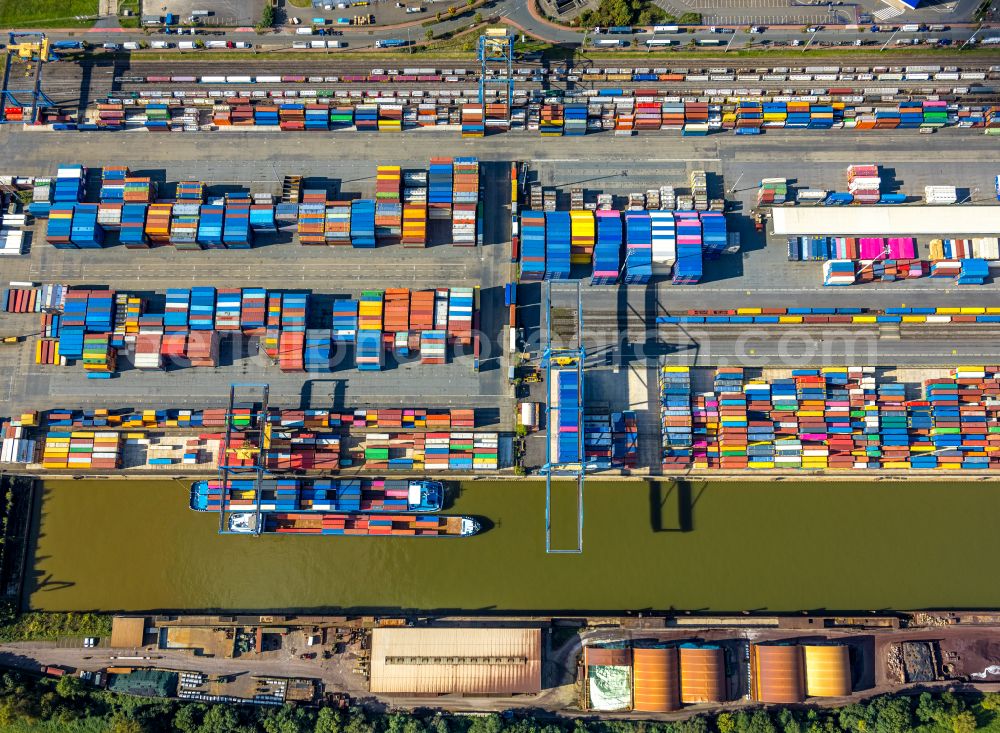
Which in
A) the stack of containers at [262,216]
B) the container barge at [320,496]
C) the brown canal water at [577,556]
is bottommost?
the brown canal water at [577,556]

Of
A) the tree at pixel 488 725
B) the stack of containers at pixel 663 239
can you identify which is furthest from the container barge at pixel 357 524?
the stack of containers at pixel 663 239

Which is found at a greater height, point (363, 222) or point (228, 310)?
point (363, 222)

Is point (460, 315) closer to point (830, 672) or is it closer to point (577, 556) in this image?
point (577, 556)

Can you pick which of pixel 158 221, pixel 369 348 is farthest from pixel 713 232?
pixel 158 221

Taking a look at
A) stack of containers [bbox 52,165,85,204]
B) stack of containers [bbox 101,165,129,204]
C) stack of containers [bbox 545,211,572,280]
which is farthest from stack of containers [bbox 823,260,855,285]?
stack of containers [bbox 52,165,85,204]

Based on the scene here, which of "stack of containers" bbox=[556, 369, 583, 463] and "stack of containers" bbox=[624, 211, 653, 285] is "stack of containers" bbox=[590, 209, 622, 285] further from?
"stack of containers" bbox=[556, 369, 583, 463]

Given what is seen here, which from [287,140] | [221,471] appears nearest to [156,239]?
[287,140]

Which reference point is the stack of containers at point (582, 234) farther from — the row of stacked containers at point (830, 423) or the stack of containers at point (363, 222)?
the stack of containers at point (363, 222)

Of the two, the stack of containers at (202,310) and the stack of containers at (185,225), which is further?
the stack of containers at (185,225)

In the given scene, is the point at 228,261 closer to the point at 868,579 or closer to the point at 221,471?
the point at 221,471
